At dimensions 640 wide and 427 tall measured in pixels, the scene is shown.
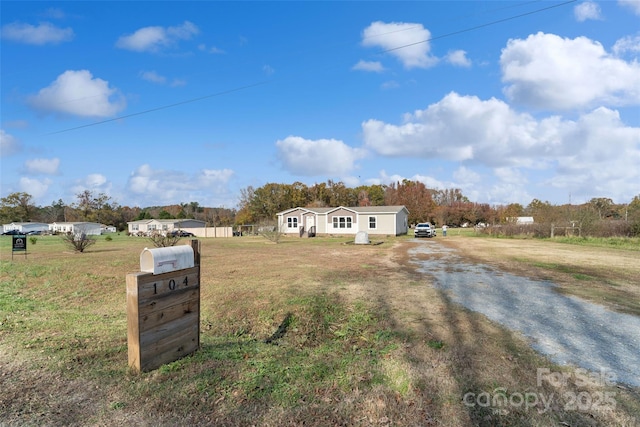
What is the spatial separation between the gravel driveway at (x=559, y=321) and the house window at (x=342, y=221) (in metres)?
25.9

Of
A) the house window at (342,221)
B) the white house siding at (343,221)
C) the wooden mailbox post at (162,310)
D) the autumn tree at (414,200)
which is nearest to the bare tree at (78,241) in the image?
the wooden mailbox post at (162,310)

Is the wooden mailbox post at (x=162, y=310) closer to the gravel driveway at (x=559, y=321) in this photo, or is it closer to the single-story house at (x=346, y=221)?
the gravel driveway at (x=559, y=321)

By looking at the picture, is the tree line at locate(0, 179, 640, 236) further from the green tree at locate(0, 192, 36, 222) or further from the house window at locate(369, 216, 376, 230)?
the house window at locate(369, 216, 376, 230)

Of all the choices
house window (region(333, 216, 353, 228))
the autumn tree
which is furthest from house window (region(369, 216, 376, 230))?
the autumn tree

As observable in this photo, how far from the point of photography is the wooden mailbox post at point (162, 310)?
3172mm

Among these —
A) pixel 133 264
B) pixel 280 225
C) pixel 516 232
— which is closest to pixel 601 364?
pixel 133 264

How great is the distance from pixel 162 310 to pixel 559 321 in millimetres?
5453

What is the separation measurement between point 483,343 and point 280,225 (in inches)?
1323

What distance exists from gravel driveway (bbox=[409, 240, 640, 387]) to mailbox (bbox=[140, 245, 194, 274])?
408cm

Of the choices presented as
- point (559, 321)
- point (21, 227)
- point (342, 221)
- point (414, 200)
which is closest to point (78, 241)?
point (559, 321)

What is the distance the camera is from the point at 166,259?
3.47 meters

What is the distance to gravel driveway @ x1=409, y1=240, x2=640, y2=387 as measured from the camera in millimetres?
3727

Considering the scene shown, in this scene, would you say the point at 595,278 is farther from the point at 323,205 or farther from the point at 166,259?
the point at 323,205

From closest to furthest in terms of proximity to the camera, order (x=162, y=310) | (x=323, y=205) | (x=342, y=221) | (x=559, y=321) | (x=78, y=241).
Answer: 1. (x=162, y=310)
2. (x=559, y=321)
3. (x=78, y=241)
4. (x=342, y=221)
5. (x=323, y=205)
